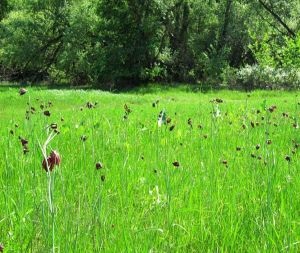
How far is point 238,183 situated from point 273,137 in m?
3.05

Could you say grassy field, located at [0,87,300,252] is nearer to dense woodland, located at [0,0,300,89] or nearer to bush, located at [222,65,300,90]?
bush, located at [222,65,300,90]

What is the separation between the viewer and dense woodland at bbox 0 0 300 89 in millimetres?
28141

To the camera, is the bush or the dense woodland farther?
the dense woodland

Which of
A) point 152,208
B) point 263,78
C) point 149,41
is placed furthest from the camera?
point 149,41

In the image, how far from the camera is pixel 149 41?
2850 centimetres

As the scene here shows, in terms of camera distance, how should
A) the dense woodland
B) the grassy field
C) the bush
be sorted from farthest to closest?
the dense woodland → the bush → the grassy field

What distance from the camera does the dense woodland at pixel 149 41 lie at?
92.3 ft

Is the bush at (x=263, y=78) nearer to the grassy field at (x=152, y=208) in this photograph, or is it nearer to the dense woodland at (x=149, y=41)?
the dense woodland at (x=149, y=41)

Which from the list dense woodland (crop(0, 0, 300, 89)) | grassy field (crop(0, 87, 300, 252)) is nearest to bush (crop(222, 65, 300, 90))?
dense woodland (crop(0, 0, 300, 89))

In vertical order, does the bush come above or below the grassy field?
above

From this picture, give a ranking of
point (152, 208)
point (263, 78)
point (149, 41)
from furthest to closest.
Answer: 1. point (149, 41)
2. point (263, 78)
3. point (152, 208)

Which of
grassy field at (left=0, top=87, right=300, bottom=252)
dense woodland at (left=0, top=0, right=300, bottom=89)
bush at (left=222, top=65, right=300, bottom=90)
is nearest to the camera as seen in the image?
grassy field at (left=0, top=87, right=300, bottom=252)

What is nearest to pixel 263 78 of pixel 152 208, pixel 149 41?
pixel 149 41

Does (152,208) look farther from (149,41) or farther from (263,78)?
(149,41)
